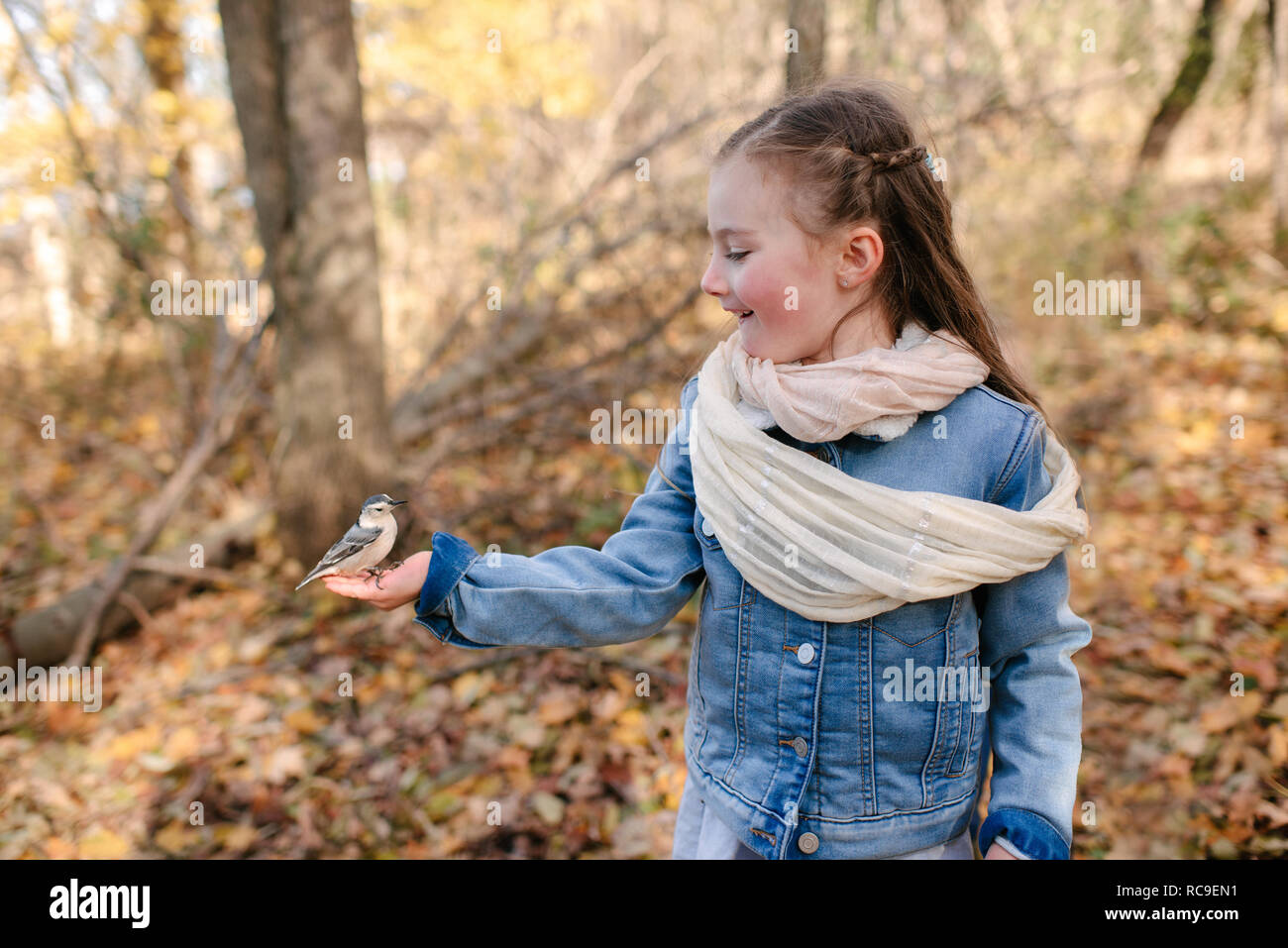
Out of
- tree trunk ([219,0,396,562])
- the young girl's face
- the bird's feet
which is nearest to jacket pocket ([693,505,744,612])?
the young girl's face

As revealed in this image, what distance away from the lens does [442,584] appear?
1304 mm

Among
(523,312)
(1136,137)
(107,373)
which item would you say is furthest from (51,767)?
(1136,137)

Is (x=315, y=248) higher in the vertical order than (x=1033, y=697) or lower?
higher

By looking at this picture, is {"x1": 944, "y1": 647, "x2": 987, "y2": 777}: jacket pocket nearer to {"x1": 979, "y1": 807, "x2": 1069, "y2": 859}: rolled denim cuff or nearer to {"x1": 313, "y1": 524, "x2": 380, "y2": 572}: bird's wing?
{"x1": 979, "y1": 807, "x2": 1069, "y2": 859}: rolled denim cuff

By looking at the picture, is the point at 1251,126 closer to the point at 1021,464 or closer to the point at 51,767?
the point at 1021,464

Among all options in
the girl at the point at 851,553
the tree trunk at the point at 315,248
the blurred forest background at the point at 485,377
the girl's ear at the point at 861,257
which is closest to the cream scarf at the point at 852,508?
the girl at the point at 851,553

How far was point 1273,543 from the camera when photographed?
154 inches

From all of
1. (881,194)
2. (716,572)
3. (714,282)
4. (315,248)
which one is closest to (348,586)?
(716,572)

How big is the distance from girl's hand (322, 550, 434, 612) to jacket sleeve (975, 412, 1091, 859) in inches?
39.8

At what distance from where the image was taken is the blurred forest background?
3133 mm

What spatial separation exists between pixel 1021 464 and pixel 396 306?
21.2 ft

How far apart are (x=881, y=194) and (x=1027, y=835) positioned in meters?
1.13

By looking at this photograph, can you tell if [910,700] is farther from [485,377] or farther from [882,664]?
[485,377]

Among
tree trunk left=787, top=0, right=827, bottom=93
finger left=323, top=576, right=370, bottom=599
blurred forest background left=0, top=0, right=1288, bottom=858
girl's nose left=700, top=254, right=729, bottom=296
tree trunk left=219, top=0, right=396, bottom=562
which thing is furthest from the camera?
tree trunk left=219, top=0, right=396, bottom=562
